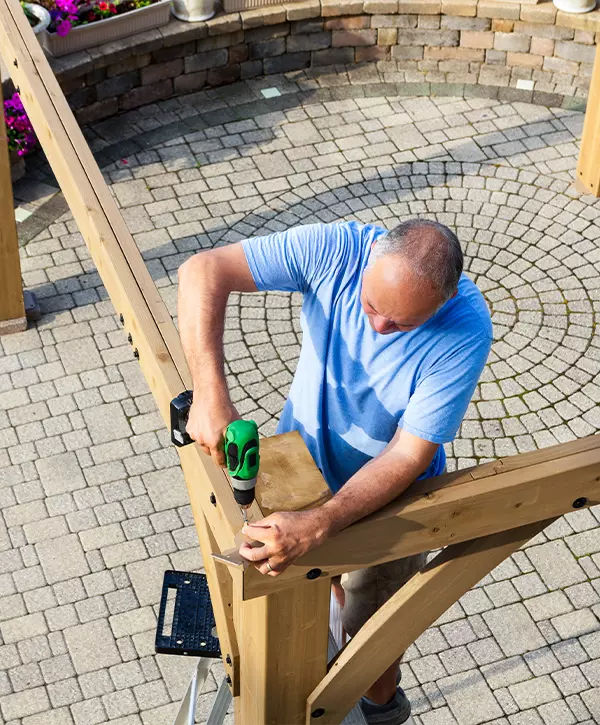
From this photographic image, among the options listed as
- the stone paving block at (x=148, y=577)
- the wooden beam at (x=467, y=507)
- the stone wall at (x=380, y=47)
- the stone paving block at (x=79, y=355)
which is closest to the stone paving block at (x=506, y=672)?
the stone paving block at (x=148, y=577)

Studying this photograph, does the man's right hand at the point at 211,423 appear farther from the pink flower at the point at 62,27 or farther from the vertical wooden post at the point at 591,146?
the pink flower at the point at 62,27

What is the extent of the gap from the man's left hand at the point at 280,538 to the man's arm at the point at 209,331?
30 cm

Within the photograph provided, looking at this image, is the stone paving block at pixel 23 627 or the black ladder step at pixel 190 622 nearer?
the black ladder step at pixel 190 622

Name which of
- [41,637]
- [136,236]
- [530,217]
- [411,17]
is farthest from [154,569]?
[411,17]

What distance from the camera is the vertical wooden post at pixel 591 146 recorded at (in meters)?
8.23

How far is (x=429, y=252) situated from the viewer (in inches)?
122

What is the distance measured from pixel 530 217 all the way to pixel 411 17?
2735mm

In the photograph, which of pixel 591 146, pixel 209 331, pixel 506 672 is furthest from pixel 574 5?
pixel 209 331

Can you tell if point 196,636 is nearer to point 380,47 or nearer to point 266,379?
point 266,379

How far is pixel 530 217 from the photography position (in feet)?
27.8

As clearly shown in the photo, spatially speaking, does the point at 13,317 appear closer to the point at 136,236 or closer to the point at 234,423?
the point at 136,236

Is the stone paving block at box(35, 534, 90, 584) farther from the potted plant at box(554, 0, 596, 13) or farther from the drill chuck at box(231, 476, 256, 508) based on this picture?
the potted plant at box(554, 0, 596, 13)

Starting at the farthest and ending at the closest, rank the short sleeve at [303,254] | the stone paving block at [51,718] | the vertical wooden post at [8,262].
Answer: the vertical wooden post at [8,262] < the stone paving block at [51,718] < the short sleeve at [303,254]

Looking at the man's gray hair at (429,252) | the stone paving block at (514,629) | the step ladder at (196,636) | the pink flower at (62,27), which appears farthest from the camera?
the pink flower at (62,27)
